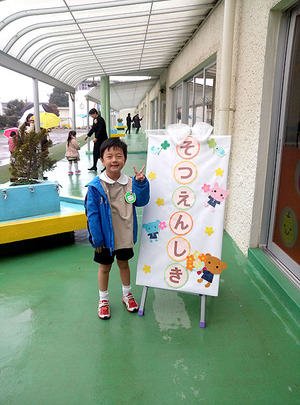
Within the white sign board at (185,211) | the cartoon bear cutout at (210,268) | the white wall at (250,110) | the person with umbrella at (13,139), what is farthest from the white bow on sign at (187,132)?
the person with umbrella at (13,139)

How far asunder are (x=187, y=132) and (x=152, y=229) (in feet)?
2.60

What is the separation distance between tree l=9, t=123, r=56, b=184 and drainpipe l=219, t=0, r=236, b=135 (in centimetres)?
223

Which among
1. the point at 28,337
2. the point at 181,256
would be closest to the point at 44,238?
the point at 28,337

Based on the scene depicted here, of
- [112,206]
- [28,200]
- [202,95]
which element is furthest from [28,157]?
[202,95]

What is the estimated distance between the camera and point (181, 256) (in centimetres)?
251

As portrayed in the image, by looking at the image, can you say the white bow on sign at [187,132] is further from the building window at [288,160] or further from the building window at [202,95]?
the building window at [202,95]

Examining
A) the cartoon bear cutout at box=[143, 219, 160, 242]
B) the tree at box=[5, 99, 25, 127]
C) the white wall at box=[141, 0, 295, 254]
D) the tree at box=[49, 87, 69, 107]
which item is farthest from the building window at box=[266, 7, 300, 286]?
the tree at box=[49, 87, 69, 107]

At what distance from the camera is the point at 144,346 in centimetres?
218

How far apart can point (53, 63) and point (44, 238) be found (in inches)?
181

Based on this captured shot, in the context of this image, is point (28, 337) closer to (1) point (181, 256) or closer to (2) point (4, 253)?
(1) point (181, 256)

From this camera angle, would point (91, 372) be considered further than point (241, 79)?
No

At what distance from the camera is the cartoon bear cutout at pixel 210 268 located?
2.44 meters

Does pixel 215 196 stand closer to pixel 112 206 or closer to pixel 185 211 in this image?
pixel 185 211

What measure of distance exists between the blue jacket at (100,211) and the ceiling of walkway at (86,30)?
124 inches
